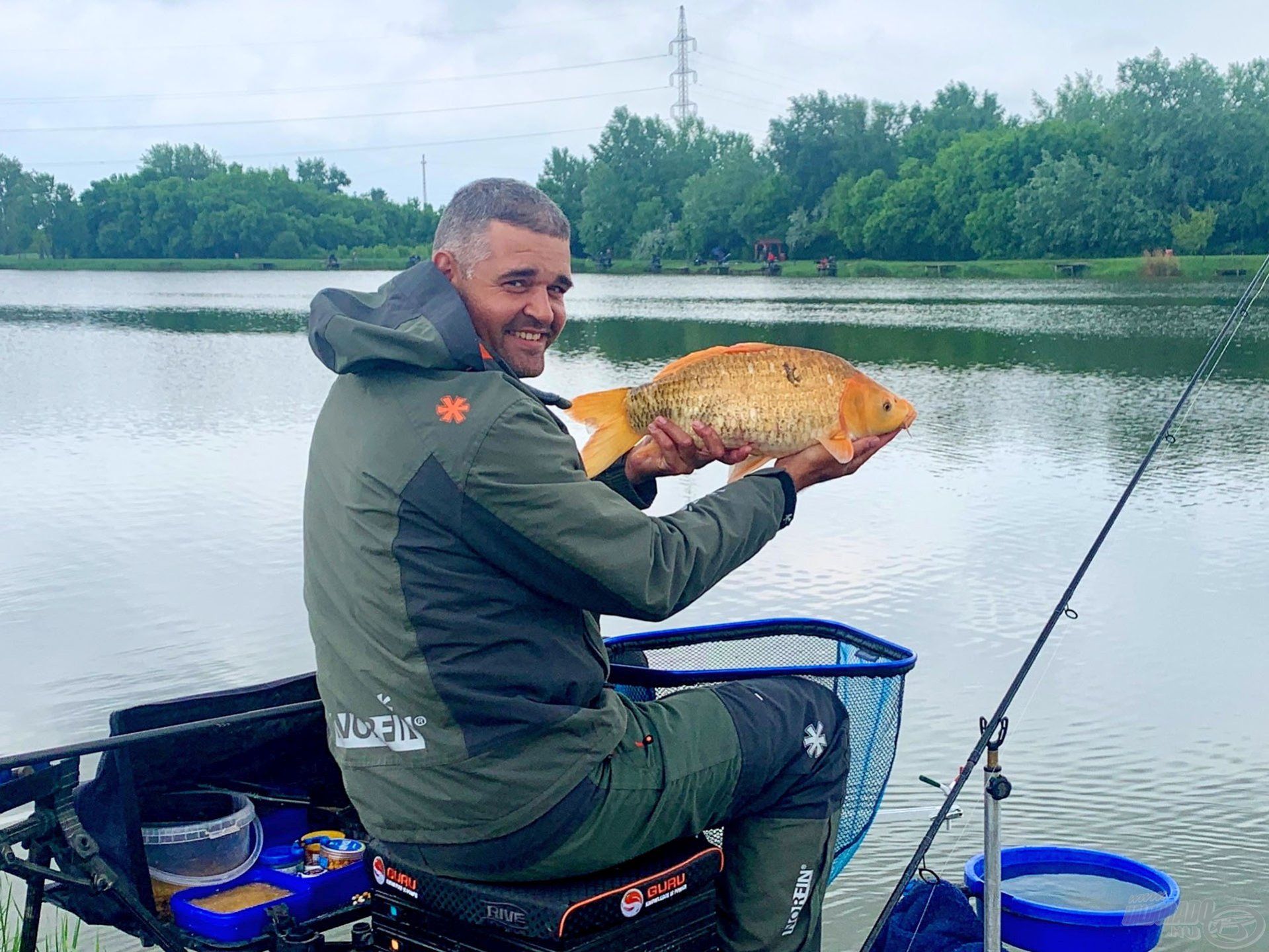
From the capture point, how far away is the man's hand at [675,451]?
2.35 meters

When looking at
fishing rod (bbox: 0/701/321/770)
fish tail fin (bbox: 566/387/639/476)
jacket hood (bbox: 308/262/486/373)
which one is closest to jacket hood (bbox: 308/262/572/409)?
jacket hood (bbox: 308/262/486/373)

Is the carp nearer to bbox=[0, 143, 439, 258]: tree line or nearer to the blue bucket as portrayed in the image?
the blue bucket

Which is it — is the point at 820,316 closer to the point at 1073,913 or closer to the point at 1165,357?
the point at 1165,357

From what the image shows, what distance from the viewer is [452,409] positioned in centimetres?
184

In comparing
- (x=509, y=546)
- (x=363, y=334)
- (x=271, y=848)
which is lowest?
(x=271, y=848)

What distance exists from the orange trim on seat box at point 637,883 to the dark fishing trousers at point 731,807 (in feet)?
0.12

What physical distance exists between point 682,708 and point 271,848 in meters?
0.79

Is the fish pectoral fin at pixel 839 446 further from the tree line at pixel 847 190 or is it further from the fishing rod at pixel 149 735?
the tree line at pixel 847 190

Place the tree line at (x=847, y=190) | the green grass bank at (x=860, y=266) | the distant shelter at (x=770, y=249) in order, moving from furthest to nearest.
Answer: the distant shelter at (x=770, y=249) → the tree line at (x=847, y=190) → the green grass bank at (x=860, y=266)

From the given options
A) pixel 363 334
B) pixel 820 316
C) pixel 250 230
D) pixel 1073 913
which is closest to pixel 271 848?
pixel 363 334

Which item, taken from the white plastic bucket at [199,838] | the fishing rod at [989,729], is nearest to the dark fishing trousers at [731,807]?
the fishing rod at [989,729]

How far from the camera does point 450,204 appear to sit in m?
2.12

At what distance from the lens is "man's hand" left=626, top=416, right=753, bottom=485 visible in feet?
7.72

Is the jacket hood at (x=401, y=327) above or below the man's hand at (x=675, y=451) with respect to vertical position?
above
